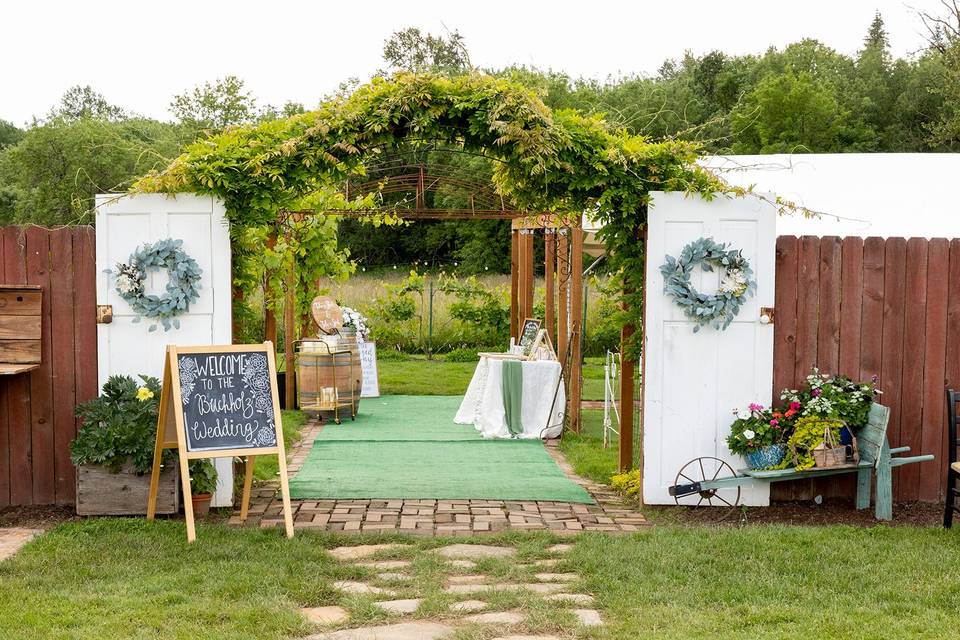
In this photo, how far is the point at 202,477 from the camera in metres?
5.68

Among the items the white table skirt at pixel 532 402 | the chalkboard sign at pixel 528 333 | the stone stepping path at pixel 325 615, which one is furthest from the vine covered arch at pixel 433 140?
the chalkboard sign at pixel 528 333

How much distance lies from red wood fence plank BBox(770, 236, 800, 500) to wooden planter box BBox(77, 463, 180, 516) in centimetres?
388

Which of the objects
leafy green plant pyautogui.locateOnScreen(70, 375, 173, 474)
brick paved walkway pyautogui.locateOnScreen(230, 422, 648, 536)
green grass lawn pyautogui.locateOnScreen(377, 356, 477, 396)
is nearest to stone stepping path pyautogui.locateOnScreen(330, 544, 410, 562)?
brick paved walkway pyautogui.locateOnScreen(230, 422, 648, 536)

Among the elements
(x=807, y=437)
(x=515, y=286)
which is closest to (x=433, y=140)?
(x=807, y=437)

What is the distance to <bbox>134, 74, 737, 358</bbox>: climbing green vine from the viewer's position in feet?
18.7

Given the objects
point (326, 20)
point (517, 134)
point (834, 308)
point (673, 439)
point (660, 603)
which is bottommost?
point (660, 603)

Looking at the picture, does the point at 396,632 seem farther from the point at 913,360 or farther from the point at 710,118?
the point at 710,118

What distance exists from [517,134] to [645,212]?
1114 mm

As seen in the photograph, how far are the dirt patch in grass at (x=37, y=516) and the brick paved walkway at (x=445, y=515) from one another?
3.34 ft

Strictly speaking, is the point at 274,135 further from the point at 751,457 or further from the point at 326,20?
the point at 326,20

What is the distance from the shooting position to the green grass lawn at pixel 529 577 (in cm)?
373

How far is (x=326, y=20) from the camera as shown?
423 inches

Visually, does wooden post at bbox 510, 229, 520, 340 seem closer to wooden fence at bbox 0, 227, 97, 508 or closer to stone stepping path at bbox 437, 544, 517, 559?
wooden fence at bbox 0, 227, 97, 508

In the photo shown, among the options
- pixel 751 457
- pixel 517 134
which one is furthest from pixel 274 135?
pixel 751 457
